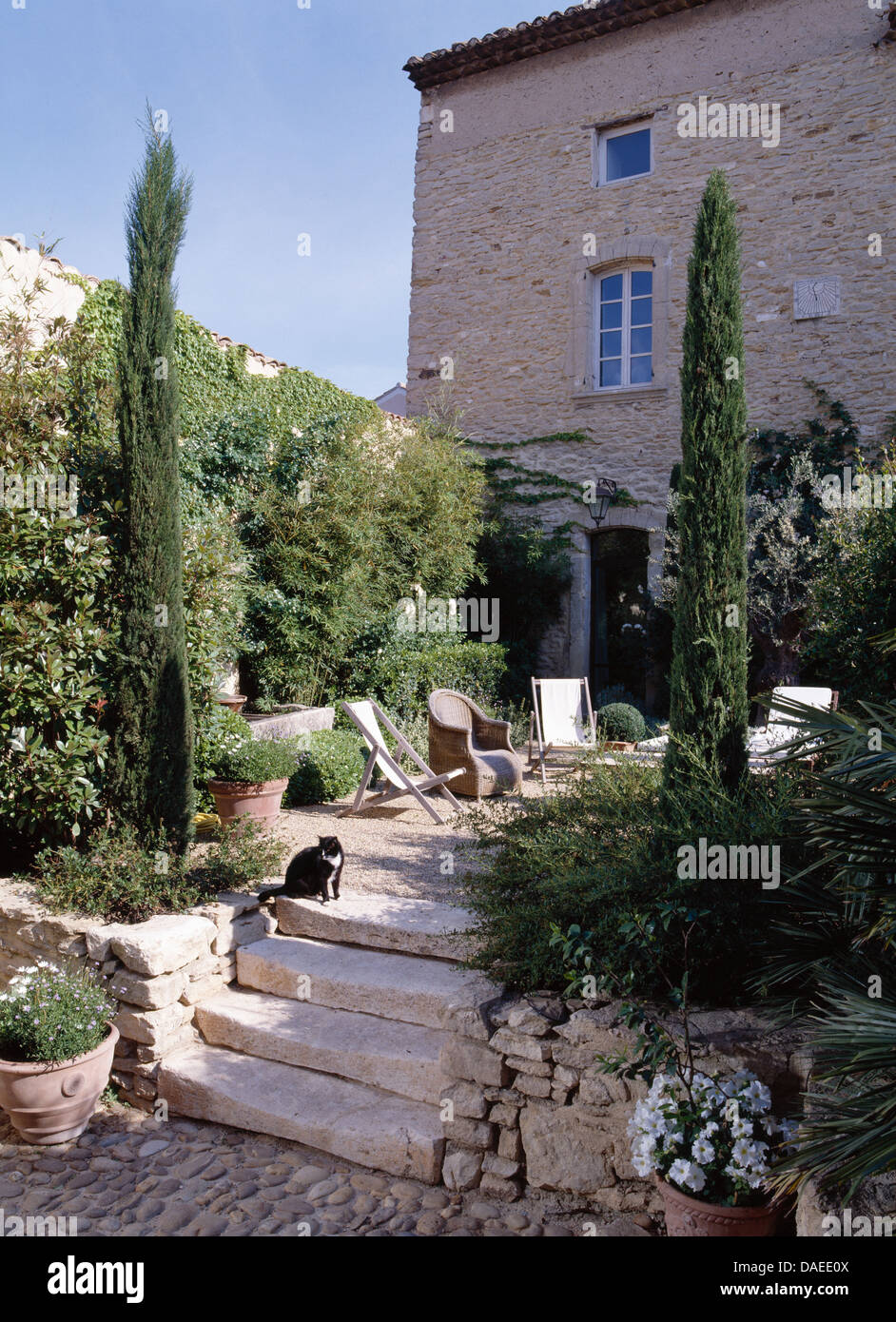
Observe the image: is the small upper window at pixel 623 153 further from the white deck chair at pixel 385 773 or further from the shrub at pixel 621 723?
the white deck chair at pixel 385 773

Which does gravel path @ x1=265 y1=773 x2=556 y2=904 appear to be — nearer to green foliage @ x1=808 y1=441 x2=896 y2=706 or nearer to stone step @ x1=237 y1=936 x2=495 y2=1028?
stone step @ x1=237 y1=936 x2=495 y2=1028

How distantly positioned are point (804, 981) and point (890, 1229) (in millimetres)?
853

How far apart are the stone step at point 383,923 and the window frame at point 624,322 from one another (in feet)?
27.1

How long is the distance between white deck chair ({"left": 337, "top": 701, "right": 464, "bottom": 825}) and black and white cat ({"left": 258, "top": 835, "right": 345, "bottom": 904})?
1561 millimetres

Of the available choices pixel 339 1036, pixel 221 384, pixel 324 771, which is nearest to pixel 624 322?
pixel 221 384

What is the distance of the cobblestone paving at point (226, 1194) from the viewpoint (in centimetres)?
268

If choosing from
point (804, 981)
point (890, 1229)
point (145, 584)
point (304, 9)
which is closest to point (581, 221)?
point (304, 9)

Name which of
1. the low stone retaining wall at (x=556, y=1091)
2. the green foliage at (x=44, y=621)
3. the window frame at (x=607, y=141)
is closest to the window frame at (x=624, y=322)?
the window frame at (x=607, y=141)

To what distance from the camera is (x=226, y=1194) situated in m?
2.88

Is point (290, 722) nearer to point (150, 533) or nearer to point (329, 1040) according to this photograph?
point (150, 533)

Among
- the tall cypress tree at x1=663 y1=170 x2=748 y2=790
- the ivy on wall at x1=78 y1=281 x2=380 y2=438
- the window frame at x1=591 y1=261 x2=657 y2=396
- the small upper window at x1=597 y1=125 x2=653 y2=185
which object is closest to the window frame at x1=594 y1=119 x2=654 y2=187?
the small upper window at x1=597 y1=125 x2=653 y2=185
